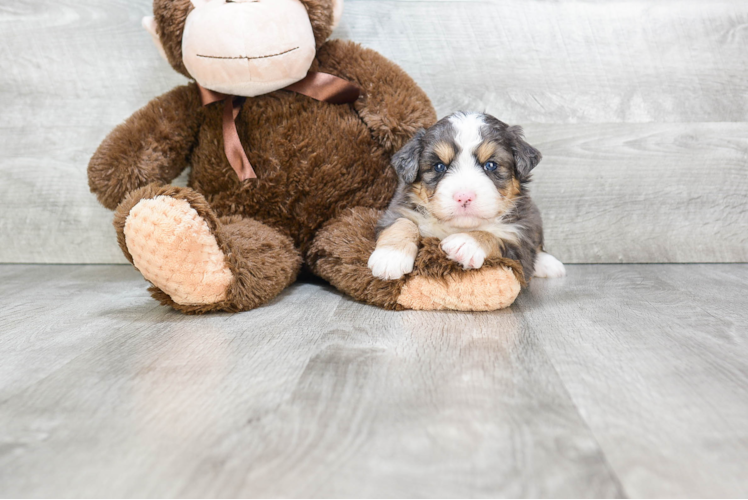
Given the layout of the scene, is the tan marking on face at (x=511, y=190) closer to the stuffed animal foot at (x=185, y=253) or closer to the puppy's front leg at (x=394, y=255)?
the puppy's front leg at (x=394, y=255)

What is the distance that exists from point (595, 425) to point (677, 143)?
1675 mm

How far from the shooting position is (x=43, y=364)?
120 centimetres

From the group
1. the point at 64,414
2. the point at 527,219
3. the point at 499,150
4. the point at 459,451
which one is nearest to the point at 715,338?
the point at 527,219

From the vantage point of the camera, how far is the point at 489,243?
1.59 metres

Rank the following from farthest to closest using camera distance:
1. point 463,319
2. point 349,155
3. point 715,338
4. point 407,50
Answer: point 407,50 < point 349,155 < point 463,319 < point 715,338

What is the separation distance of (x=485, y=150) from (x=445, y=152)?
→ 0.10 m

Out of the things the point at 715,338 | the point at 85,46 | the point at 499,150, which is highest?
the point at 85,46

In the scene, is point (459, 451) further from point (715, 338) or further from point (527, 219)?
point (527, 219)

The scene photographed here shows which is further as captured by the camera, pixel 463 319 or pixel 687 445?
pixel 463 319

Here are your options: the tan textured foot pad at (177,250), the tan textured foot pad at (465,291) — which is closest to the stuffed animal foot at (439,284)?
the tan textured foot pad at (465,291)

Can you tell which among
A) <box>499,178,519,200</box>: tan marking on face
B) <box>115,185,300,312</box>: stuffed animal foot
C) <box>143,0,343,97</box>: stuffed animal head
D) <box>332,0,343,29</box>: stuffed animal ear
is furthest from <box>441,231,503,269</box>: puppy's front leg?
<box>332,0,343,29</box>: stuffed animal ear

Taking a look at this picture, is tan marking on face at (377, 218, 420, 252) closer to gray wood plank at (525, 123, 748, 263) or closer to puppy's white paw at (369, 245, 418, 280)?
puppy's white paw at (369, 245, 418, 280)

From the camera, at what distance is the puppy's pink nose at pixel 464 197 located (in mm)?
1550

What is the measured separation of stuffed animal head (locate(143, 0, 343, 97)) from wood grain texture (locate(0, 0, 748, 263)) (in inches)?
19.3
